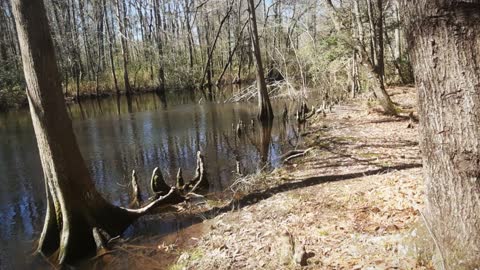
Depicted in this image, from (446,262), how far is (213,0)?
14247 mm

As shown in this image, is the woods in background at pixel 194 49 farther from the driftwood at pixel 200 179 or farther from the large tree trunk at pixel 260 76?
the driftwood at pixel 200 179

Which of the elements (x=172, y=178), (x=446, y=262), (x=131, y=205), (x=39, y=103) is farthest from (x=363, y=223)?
(x=172, y=178)

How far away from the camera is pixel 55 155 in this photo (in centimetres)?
638

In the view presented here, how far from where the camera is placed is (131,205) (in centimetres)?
903

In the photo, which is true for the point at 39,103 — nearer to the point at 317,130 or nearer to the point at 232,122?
the point at 317,130

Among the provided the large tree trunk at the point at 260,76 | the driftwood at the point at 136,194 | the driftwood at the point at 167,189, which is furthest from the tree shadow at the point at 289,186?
the large tree trunk at the point at 260,76

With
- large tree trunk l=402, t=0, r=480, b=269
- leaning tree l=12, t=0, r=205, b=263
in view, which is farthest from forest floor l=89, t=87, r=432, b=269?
leaning tree l=12, t=0, r=205, b=263

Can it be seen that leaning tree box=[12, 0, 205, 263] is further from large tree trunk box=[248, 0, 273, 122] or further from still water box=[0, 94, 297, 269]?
large tree trunk box=[248, 0, 273, 122]

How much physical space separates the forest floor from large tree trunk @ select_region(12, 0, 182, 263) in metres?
0.77

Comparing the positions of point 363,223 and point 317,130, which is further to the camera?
point 317,130

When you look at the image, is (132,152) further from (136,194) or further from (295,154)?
(295,154)

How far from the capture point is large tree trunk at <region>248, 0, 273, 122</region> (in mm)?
16797

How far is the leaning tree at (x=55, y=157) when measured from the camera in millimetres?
6010

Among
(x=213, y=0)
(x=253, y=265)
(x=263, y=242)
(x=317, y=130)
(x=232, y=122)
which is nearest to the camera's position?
(x=253, y=265)
